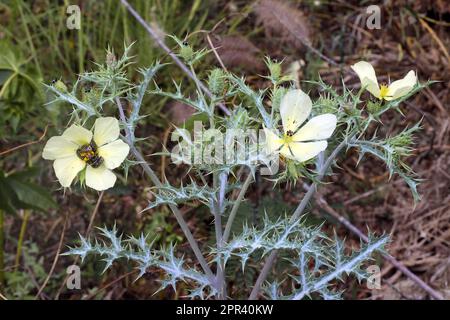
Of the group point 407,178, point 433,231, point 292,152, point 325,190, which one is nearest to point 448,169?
point 433,231

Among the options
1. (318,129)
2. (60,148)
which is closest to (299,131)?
(318,129)

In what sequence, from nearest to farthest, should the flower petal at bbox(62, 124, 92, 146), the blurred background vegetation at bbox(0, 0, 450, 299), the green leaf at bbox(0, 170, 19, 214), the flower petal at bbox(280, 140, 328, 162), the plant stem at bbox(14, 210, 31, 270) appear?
1. the flower petal at bbox(280, 140, 328, 162)
2. the flower petal at bbox(62, 124, 92, 146)
3. the green leaf at bbox(0, 170, 19, 214)
4. the blurred background vegetation at bbox(0, 0, 450, 299)
5. the plant stem at bbox(14, 210, 31, 270)

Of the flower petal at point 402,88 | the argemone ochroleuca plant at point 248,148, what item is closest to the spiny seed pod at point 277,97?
the argemone ochroleuca plant at point 248,148

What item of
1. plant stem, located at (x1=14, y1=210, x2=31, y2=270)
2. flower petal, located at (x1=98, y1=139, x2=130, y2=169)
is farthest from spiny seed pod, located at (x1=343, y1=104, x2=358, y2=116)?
plant stem, located at (x1=14, y1=210, x2=31, y2=270)

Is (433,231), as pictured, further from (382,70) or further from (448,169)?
(382,70)

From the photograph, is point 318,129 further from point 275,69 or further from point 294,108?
point 275,69

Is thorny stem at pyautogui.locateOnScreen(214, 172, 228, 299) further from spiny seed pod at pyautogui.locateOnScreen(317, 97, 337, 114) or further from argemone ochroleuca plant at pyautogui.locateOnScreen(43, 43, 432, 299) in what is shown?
spiny seed pod at pyautogui.locateOnScreen(317, 97, 337, 114)
